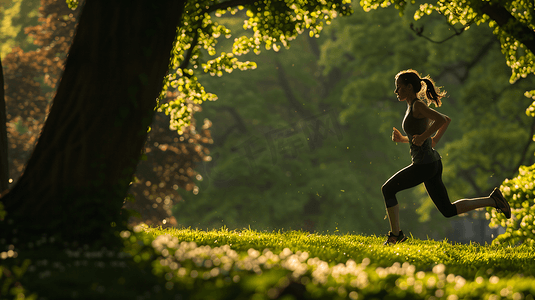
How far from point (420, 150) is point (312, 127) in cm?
1697

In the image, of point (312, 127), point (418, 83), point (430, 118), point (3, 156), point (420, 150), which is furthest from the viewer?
point (312, 127)

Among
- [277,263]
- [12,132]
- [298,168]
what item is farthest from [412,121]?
[298,168]

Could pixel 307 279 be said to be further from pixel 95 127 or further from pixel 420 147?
→ pixel 420 147

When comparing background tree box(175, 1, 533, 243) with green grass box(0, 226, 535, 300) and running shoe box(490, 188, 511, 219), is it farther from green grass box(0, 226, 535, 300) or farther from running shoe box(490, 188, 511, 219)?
green grass box(0, 226, 535, 300)

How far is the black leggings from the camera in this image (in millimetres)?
6383

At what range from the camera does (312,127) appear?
23.3 metres

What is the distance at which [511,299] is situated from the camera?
3072 mm

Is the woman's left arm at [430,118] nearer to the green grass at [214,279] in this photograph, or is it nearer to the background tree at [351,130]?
the green grass at [214,279]

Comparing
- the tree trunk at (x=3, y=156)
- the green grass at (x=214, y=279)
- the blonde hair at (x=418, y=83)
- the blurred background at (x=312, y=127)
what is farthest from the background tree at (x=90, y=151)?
the blurred background at (x=312, y=127)

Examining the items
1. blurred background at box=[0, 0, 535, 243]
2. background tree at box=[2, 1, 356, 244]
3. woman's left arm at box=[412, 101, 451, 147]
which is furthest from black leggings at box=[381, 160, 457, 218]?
blurred background at box=[0, 0, 535, 243]

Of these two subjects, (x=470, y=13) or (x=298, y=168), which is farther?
(x=298, y=168)

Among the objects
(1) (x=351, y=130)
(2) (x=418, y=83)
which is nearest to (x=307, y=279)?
(2) (x=418, y=83)

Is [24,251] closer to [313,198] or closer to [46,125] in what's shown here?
[46,125]

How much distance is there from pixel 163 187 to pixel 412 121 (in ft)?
30.2
